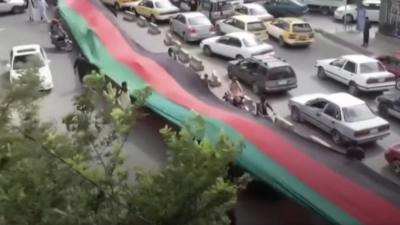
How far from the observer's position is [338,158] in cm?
1305

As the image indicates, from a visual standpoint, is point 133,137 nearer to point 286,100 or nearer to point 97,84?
point 286,100

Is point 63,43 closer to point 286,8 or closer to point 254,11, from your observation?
point 254,11

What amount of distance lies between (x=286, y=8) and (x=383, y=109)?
1485 cm

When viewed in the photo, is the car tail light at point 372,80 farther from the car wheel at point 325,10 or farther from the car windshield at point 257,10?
the car wheel at point 325,10

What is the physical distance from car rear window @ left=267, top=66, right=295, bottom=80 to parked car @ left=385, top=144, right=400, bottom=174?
19.9 ft

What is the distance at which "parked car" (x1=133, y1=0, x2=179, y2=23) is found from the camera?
3262 centimetres

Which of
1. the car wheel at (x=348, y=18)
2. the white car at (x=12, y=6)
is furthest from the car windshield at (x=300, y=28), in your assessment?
the white car at (x=12, y=6)

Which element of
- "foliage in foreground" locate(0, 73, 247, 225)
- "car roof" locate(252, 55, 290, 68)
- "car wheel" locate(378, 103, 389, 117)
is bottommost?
"car wheel" locate(378, 103, 389, 117)

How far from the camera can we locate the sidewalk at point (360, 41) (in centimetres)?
2702

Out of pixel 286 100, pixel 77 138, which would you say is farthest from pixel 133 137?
pixel 77 138

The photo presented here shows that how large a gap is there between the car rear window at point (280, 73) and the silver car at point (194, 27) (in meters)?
7.95

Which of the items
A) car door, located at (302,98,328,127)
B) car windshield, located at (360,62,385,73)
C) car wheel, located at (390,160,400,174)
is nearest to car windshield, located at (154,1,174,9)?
car windshield, located at (360,62,385,73)

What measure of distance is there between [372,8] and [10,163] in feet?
91.7

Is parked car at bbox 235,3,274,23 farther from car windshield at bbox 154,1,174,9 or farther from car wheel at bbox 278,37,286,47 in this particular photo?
car windshield at bbox 154,1,174,9
